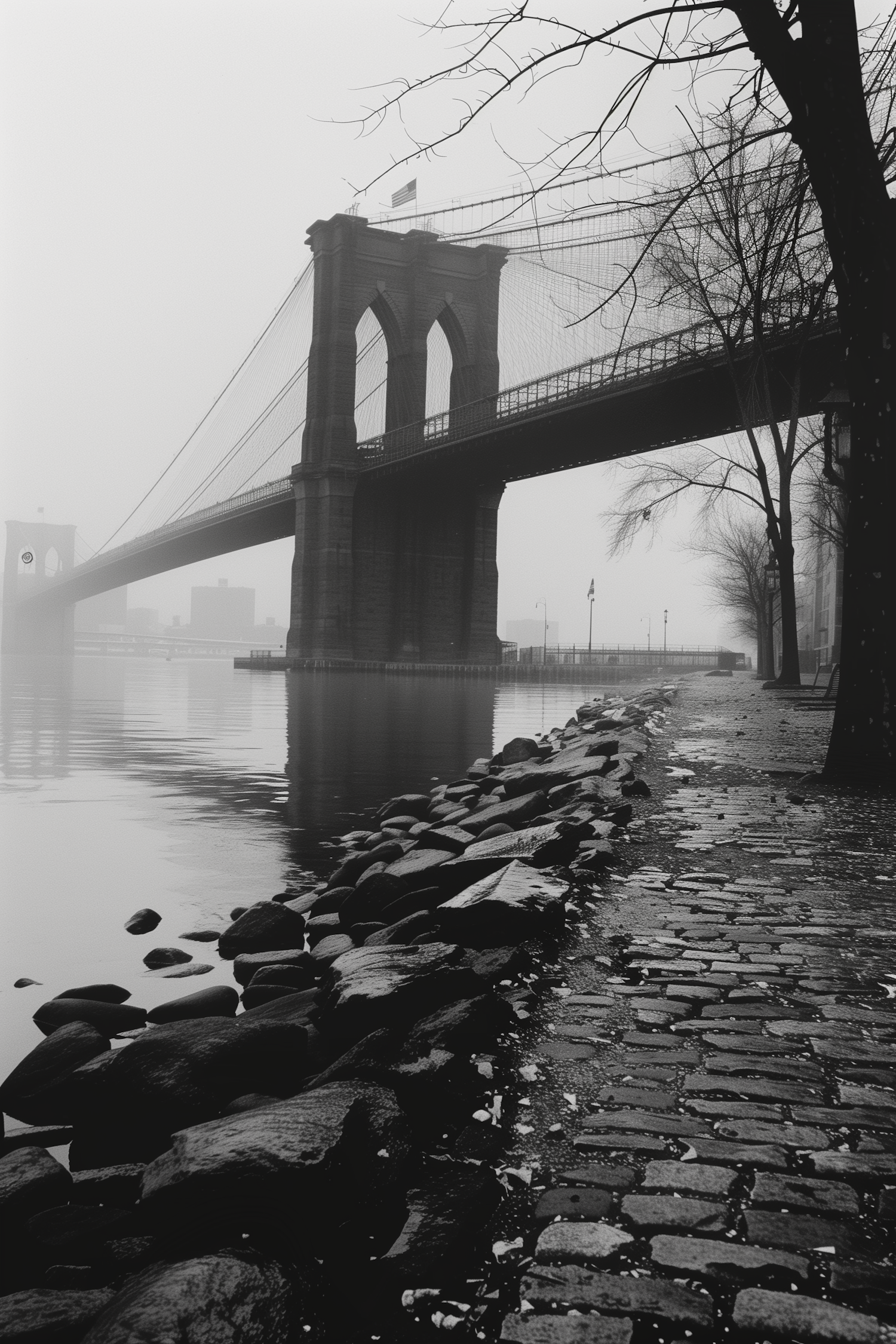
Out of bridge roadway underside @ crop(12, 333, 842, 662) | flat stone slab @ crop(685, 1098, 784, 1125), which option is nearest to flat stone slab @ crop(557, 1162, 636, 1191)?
flat stone slab @ crop(685, 1098, 784, 1125)

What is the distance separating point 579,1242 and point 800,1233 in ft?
0.95

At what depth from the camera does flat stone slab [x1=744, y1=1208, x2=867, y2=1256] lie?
1.40 meters

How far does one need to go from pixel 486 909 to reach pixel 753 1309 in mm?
1490

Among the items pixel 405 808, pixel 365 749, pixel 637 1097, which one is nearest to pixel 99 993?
pixel 637 1097

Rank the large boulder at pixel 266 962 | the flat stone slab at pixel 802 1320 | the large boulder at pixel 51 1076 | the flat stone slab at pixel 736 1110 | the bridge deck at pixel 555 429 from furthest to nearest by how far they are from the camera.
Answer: the bridge deck at pixel 555 429, the large boulder at pixel 266 962, the large boulder at pixel 51 1076, the flat stone slab at pixel 736 1110, the flat stone slab at pixel 802 1320

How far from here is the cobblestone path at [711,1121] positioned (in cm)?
131

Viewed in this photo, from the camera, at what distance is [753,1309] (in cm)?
128

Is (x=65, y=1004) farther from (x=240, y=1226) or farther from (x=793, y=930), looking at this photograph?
(x=793, y=930)

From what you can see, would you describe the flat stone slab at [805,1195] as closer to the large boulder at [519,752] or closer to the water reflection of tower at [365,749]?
the water reflection of tower at [365,749]

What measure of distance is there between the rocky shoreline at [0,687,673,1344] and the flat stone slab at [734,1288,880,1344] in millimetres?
291

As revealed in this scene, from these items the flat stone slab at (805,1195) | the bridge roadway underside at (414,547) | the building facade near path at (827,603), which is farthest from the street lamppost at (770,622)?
the flat stone slab at (805,1195)

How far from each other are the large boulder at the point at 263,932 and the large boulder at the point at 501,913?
105cm

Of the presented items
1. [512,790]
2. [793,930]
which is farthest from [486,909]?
[512,790]

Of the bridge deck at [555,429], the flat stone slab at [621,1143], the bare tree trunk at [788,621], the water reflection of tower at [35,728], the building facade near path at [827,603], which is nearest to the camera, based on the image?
the flat stone slab at [621,1143]
